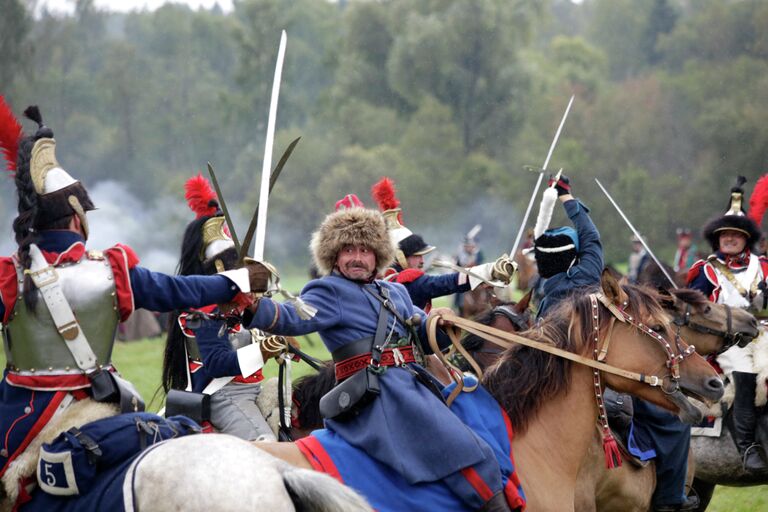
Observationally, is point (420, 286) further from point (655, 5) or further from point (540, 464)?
point (655, 5)

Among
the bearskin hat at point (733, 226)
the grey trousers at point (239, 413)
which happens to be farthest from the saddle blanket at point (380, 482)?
the bearskin hat at point (733, 226)

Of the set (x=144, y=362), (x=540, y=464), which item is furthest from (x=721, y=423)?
(x=144, y=362)

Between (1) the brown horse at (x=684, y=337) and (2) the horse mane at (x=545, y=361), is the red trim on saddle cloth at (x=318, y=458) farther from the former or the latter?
(1) the brown horse at (x=684, y=337)

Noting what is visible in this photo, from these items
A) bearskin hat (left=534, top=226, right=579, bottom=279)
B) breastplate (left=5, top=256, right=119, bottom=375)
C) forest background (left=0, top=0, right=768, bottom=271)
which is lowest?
breastplate (left=5, top=256, right=119, bottom=375)

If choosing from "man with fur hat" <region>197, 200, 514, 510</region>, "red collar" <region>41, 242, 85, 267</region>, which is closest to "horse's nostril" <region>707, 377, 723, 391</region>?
"man with fur hat" <region>197, 200, 514, 510</region>

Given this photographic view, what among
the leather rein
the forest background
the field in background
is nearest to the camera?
the leather rein

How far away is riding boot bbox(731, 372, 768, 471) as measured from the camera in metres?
8.80

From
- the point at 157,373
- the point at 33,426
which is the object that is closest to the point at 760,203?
the point at 33,426

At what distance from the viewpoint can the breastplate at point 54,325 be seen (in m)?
4.31

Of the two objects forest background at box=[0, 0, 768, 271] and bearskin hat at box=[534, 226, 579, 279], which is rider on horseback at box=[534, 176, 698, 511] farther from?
forest background at box=[0, 0, 768, 271]

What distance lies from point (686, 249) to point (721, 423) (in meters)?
16.7

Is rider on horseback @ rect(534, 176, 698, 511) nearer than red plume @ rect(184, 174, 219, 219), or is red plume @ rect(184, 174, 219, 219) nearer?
rider on horseback @ rect(534, 176, 698, 511)

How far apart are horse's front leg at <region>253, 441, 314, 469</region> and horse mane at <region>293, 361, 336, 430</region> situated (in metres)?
2.17

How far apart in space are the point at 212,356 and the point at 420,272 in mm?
1769
